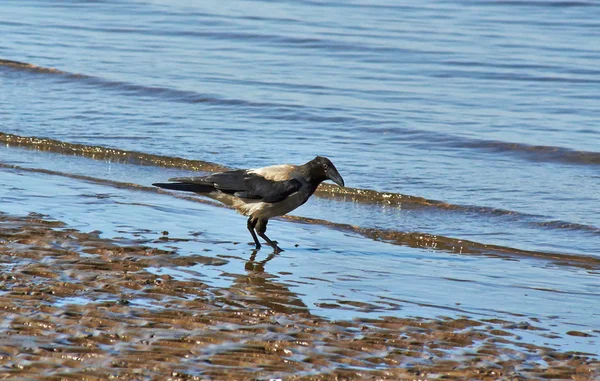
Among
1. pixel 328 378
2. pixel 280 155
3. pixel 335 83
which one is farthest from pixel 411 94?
pixel 328 378

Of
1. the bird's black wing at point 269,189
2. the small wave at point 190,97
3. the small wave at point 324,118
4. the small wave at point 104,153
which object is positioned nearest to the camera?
the bird's black wing at point 269,189

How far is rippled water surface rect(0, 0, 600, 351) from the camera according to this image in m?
7.78

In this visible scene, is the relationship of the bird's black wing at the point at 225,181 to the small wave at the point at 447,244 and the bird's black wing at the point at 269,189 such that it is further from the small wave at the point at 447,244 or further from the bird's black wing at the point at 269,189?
the small wave at the point at 447,244

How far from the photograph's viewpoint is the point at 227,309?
19.4ft

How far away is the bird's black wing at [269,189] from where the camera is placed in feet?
26.4

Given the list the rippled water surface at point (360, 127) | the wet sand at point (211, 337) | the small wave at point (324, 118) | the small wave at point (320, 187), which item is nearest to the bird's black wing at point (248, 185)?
the rippled water surface at point (360, 127)

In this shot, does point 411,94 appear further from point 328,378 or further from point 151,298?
point 328,378

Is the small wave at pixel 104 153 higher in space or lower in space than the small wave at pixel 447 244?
higher

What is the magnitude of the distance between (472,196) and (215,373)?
595cm

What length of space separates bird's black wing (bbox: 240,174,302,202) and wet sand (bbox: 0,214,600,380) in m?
1.41

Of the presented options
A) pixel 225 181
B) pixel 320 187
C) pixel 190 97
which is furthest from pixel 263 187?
pixel 190 97

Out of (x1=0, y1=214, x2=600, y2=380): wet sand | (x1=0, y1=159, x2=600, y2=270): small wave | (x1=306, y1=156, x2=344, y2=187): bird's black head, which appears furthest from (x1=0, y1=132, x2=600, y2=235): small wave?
(x1=0, y1=214, x2=600, y2=380): wet sand

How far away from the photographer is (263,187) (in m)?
8.10

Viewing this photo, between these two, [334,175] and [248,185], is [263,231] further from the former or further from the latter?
[334,175]
